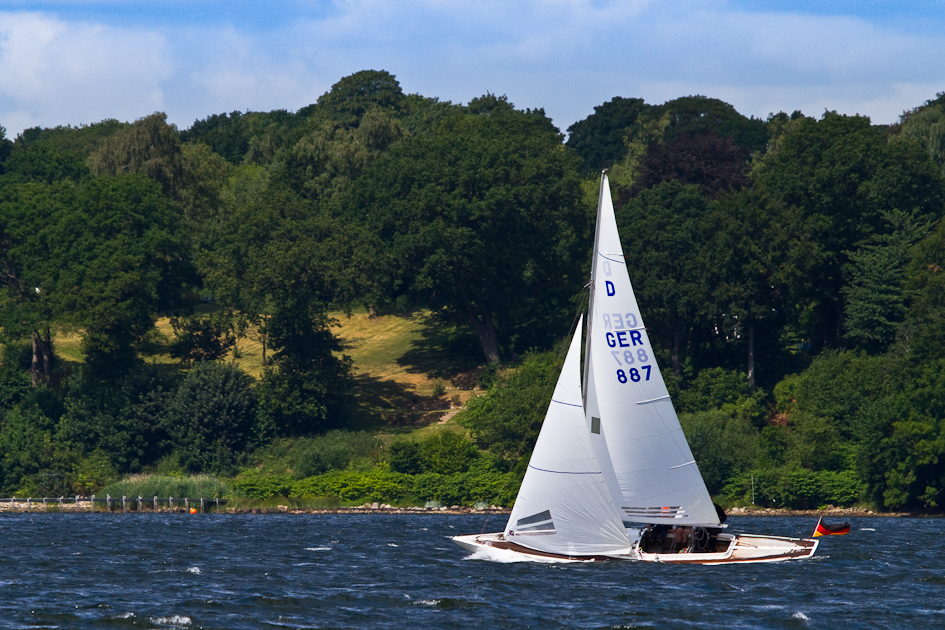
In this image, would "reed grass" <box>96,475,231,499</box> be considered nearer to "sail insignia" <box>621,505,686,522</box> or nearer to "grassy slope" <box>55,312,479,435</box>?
"grassy slope" <box>55,312,479,435</box>

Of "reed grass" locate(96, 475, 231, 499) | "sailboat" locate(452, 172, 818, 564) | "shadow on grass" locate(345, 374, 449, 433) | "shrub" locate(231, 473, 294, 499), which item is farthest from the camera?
"shadow on grass" locate(345, 374, 449, 433)

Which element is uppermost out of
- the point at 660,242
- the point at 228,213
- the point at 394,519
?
the point at 228,213

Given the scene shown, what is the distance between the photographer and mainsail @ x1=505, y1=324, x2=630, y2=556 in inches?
1405

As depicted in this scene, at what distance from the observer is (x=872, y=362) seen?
75.1 m

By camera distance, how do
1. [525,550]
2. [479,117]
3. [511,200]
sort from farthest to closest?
[479,117] → [511,200] → [525,550]

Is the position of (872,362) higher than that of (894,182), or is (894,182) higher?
(894,182)

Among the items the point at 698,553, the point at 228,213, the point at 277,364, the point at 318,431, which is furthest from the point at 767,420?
the point at 228,213

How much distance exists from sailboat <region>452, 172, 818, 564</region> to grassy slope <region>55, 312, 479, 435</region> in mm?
45454

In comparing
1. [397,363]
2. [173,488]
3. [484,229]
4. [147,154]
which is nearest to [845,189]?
[484,229]

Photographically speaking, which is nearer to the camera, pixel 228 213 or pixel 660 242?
pixel 660 242

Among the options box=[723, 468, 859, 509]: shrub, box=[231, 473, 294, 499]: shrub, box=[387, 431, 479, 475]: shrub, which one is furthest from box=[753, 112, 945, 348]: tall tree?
box=[231, 473, 294, 499]: shrub

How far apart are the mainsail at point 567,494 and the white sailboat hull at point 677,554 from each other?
213 mm

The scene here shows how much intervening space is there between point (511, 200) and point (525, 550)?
5383 centimetres

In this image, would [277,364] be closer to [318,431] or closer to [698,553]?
[318,431]
